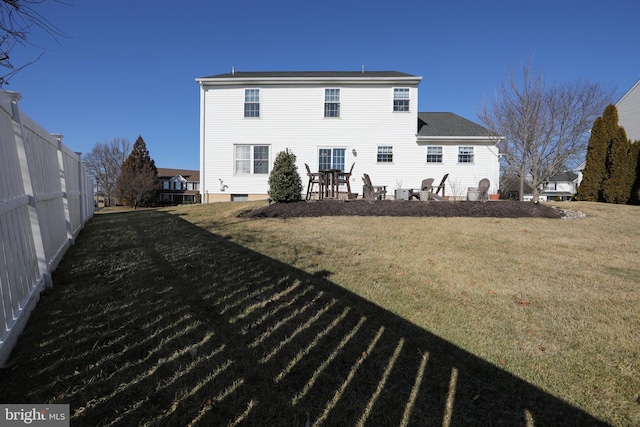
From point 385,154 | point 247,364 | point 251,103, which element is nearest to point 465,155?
point 385,154

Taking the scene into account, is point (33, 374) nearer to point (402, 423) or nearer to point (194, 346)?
point (194, 346)

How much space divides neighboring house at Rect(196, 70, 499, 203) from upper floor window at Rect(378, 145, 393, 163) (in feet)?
0.18

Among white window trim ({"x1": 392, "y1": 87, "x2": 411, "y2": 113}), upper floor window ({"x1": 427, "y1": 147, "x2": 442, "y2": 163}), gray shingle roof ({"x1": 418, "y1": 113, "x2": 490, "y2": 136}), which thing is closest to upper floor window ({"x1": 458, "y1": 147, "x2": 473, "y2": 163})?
gray shingle roof ({"x1": 418, "y1": 113, "x2": 490, "y2": 136})

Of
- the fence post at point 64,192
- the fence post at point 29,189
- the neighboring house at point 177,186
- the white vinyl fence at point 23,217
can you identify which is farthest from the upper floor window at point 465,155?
the neighboring house at point 177,186

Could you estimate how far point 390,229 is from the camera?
739cm

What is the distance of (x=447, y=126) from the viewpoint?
18.1 m

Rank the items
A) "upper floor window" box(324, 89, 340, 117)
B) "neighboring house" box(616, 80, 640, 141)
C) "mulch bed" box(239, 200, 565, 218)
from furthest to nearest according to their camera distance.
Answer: "neighboring house" box(616, 80, 640, 141) < "upper floor window" box(324, 89, 340, 117) < "mulch bed" box(239, 200, 565, 218)

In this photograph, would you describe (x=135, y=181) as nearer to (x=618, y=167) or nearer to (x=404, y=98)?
(x=404, y=98)

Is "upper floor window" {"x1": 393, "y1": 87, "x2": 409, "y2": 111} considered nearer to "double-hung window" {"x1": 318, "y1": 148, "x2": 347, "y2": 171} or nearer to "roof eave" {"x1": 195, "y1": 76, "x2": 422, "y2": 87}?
"roof eave" {"x1": 195, "y1": 76, "x2": 422, "y2": 87}

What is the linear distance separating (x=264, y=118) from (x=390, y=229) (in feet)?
41.5

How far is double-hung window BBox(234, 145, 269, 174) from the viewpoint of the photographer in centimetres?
1761

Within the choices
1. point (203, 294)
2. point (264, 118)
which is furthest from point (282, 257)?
point (264, 118)

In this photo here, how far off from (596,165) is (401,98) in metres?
9.74

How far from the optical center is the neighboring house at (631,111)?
829 inches
